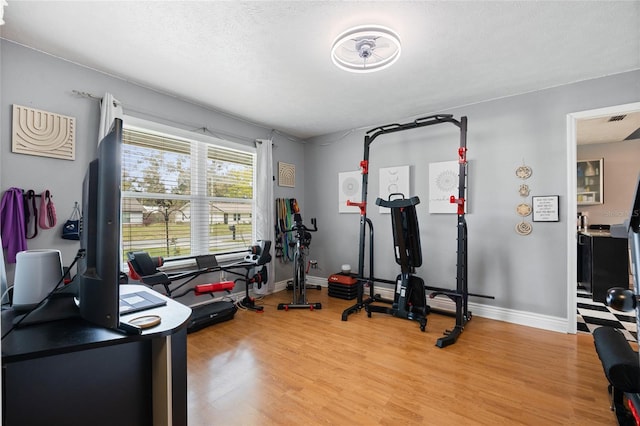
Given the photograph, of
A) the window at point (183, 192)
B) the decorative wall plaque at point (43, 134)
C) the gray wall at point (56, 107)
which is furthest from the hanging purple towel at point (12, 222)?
the window at point (183, 192)

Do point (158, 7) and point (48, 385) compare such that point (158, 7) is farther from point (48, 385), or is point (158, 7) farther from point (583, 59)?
point (583, 59)

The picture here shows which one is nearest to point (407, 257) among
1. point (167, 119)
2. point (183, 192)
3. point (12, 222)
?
point (183, 192)

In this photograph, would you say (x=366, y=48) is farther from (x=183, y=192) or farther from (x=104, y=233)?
(x=183, y=192)

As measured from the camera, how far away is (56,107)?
2.47 meters

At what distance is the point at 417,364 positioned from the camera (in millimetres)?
2334

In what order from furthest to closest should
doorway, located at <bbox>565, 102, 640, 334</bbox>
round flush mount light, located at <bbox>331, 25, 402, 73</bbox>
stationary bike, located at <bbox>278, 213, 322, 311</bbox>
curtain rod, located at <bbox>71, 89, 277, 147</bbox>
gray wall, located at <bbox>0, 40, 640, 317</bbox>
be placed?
stationary bike, located at <bbox>278, 213, 322, 311</bbox> < doorway, located at <bbox>565, 102, 640, 334</bbox> < curtain rod, located at <bbox>71, 89, 277, 147</bbox> < gray wall, located at <bbox>0, 40, 640, 317</bbox> < round flush mount light, located at <bbox>331, 25, 402, 73</bbox>

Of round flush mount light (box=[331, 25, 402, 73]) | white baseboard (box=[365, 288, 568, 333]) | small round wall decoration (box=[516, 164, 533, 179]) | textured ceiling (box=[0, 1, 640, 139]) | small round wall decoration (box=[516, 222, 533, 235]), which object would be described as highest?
textured ceiling (box=[0, 1, 640, 139])

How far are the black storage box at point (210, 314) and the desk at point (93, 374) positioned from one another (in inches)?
70.6

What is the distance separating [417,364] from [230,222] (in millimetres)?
2885

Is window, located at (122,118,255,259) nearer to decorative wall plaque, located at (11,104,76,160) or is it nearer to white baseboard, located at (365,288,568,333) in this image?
decorative wall plaque, located at (11,104,76,160)

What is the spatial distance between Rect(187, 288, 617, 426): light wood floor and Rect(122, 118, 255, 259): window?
1159 millimetres

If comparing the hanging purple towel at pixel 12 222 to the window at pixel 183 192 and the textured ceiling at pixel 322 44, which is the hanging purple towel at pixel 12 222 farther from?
the textured ceiling at pixel 322 44

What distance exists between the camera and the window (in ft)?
9.96

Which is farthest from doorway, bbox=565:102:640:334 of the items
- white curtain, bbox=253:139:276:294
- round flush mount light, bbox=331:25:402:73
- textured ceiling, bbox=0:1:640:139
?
white curtain, bbox=253:139:276:294
